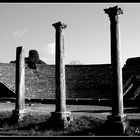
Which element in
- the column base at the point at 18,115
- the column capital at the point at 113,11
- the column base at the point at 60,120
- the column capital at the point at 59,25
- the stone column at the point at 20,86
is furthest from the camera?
the stone column at the point at 20,86

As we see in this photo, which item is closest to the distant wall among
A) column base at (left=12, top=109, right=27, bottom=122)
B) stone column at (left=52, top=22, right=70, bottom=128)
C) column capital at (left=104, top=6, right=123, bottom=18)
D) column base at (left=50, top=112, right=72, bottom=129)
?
column base at (left=12, top=109, right=27, bottom=122)

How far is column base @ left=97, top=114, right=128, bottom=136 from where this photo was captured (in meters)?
11.9

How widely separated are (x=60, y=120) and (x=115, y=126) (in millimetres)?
3368

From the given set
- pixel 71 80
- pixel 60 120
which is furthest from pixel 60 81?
pixel 71 80

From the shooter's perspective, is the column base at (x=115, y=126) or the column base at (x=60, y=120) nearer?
the column base at (x=115, y=126)

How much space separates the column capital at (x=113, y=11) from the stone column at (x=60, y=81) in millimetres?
3179

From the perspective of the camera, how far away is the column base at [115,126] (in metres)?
11.9

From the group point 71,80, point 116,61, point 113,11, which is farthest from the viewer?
point 71,80

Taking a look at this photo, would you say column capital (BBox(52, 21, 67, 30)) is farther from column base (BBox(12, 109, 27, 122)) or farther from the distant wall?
the distant wall

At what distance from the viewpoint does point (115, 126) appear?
1203cm

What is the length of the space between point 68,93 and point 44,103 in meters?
4.57

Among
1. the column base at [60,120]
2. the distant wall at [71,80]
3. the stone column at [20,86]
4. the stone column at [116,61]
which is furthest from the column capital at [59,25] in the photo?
the distant wall at [71,80]

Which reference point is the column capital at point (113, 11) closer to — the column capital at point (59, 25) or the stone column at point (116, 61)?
the stone column at point (116, 61)

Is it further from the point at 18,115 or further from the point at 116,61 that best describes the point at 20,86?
the point at 116,61
